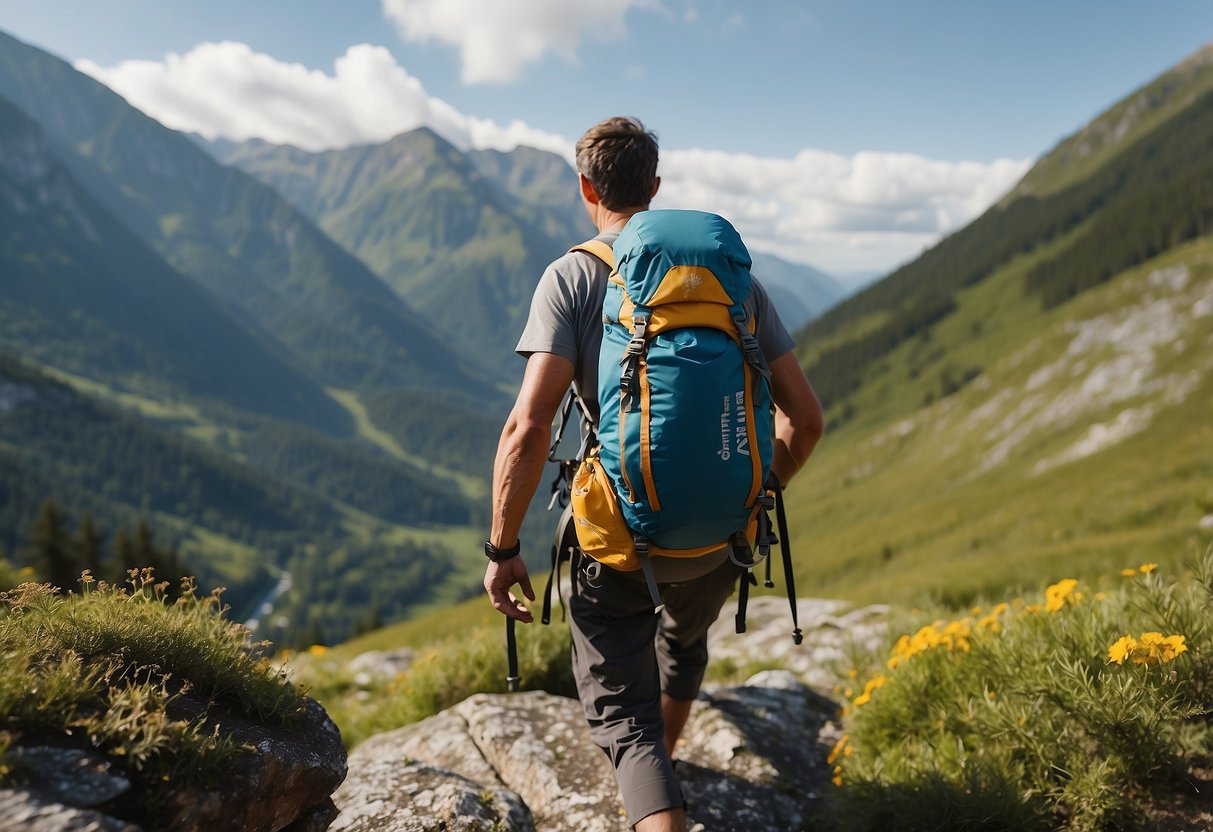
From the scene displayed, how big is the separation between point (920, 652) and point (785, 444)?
2041mm

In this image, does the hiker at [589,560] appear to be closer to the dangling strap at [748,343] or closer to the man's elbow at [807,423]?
the man's elbow at [807,423]

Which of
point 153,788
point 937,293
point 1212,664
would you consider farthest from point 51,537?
point 937,293

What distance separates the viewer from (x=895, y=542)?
54.2 metres

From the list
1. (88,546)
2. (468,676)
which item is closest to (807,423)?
(468,676)

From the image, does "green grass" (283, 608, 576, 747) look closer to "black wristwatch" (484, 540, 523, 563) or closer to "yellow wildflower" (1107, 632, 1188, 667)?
"black wristwatch" (484, 540, 523, 563)

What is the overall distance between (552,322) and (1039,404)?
10892 cm

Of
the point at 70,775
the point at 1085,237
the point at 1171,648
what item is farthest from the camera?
the point at 1085,237

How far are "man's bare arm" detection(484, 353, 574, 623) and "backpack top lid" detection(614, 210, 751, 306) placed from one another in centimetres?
60

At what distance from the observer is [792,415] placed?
14.5ft

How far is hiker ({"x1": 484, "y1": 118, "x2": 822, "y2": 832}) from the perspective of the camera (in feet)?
11.9

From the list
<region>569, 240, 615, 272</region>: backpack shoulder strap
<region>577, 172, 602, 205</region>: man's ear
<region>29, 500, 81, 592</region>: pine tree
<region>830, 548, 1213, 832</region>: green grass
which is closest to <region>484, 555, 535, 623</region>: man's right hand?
<region>569, 240, 615, 272</region>: backpack shoulder strap

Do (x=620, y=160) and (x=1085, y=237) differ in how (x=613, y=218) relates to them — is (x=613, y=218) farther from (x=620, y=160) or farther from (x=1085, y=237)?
(x=1085, y=237)

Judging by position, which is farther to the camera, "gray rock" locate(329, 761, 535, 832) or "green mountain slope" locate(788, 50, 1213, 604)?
"green mountain slope" locate(788, 50, 1213, 604)

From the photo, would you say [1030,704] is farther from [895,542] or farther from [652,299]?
[895,542]
